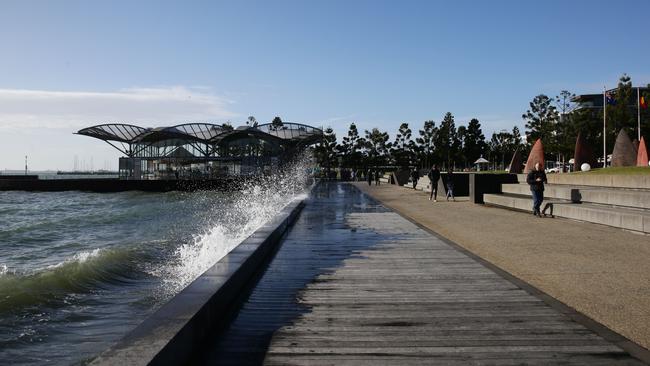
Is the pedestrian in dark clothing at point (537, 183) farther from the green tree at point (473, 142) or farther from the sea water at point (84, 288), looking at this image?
the green tree at point (473, 142)

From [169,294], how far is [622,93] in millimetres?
51889

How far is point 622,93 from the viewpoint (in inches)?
1933

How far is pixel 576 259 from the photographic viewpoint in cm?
810

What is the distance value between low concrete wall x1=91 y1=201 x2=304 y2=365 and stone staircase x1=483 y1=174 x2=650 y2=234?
28.7 ft

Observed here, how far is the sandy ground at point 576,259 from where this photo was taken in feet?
17.0

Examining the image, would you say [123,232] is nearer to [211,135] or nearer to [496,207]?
[496,207]

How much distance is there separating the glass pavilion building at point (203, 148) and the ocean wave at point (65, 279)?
6084 cm

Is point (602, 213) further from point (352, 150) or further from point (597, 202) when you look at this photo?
point (352, 150)

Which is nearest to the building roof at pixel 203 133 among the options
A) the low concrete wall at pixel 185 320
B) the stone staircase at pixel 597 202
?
the stone staircase at pixel 597 202

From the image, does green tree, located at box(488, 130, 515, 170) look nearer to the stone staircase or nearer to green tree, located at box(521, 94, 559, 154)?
green tree, located at box(521, 94, 559, 154)

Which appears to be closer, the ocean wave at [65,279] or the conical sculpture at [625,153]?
the ocean wave at [65,279]

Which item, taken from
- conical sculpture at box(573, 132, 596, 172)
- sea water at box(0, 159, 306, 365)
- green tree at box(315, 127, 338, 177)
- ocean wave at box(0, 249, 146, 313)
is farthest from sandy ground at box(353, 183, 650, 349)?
green tree at box(315, 127, 338, 177)

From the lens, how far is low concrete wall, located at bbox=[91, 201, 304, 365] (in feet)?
10.4

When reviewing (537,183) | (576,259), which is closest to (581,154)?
(537,183)
